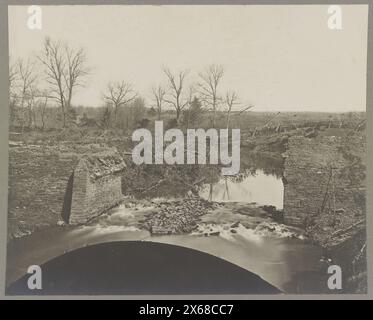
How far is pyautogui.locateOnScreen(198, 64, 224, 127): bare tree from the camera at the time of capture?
150 inches

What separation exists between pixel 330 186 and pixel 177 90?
142 cm

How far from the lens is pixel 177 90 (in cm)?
383

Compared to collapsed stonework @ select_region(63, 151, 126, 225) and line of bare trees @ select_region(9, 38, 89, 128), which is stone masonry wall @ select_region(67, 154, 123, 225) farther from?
line of bare trees @ select_region(9, 38, 89, 128)

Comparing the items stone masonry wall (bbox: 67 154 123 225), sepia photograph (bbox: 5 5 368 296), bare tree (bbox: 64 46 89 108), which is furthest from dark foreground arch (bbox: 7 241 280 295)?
bare tree (bbox: 64 46 89 108)

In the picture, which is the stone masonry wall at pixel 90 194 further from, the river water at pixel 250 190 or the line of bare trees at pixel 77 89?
the river water at pixel 250 190

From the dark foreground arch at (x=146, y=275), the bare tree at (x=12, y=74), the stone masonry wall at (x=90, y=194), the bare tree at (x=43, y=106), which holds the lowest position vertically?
the dark foreground arch at (x=146, y=275)

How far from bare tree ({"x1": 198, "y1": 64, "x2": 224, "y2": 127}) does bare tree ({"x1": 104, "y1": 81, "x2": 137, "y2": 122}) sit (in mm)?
529

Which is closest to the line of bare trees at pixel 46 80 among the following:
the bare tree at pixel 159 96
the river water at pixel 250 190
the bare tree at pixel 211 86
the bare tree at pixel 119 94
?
the bare tree at pixel 119 94

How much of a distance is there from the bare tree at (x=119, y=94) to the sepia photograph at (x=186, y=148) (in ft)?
0.03

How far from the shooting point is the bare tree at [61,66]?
3801mm

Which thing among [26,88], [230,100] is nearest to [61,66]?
[26,88]

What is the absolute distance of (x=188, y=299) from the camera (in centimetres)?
382

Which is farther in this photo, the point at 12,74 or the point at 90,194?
the point at 90,194

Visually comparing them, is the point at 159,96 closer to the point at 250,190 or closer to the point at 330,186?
the point at 250,190
